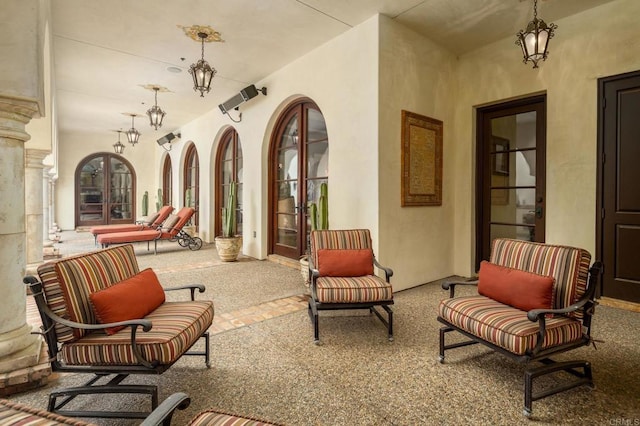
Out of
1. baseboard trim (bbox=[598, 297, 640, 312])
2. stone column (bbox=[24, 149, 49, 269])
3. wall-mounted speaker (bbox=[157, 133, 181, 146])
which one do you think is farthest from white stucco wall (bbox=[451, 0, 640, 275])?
wall-mounted speaker (bbox=[157, 133, 181, 146])

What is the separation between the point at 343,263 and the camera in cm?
314

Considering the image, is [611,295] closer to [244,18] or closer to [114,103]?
[244,18]

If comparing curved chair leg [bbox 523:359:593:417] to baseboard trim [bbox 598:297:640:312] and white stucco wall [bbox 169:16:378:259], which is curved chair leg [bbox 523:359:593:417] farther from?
white stucco wall [bbox 169:16:378:259]

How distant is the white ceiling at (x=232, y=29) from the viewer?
3674mm

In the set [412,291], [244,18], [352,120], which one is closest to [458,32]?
[352,120]

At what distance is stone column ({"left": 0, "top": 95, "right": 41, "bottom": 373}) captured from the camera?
6.75 feet

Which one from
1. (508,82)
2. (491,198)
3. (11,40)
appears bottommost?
(491,198)

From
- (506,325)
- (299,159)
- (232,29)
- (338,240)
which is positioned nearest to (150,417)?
(506,325)

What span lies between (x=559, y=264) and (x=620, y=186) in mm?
2183

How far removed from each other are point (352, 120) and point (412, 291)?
2257mm

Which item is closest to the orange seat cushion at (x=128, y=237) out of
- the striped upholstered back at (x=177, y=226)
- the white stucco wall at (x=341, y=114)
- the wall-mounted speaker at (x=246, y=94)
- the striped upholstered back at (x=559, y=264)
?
the striped upholstered back at (x=177, y=226)

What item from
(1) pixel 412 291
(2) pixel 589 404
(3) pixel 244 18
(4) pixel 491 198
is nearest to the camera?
(2) pixel 589 404

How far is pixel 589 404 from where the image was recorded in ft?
6.22

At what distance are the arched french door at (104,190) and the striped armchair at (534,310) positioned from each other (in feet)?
41.0
